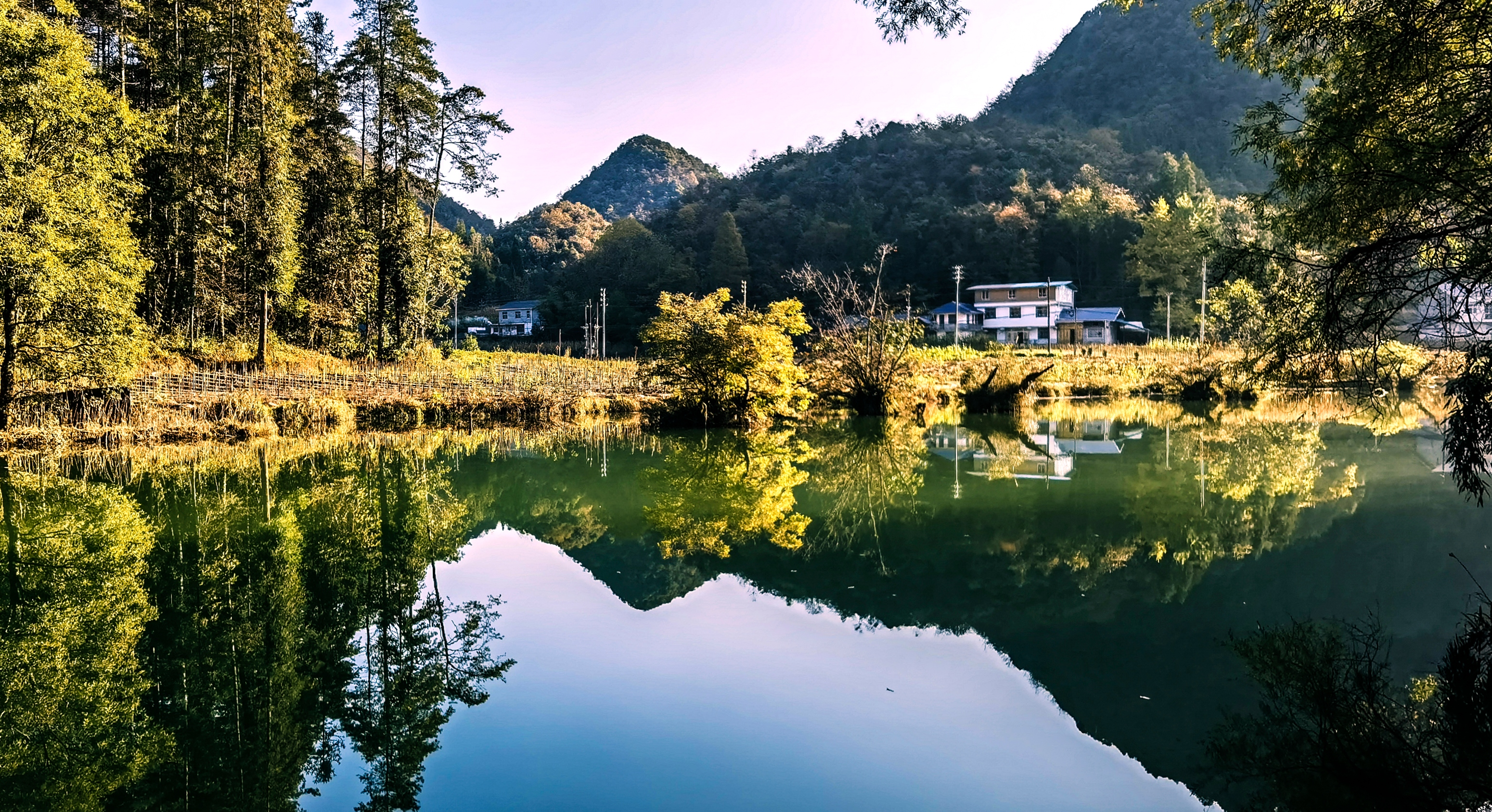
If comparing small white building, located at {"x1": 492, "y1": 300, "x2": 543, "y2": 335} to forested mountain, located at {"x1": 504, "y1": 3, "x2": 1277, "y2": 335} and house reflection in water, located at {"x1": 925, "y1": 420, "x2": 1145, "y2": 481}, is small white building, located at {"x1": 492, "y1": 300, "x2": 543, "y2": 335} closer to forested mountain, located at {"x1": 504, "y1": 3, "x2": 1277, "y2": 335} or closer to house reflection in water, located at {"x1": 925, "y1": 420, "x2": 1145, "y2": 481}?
forested mountain, located at {"x1": 504, "y1": 3, "x2": 1277, "y2": 335}

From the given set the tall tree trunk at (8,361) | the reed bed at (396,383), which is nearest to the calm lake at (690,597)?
the tall tree trunk at (8,361)

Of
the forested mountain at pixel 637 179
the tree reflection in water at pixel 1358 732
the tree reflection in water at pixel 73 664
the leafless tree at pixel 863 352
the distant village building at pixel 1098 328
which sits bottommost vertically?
the tree reflection in water at pixel 73 664

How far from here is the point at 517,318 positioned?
92.3m

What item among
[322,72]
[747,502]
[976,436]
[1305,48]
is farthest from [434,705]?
[322,72]

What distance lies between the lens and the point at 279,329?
104 feet

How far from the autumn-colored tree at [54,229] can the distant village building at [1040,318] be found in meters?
57.0

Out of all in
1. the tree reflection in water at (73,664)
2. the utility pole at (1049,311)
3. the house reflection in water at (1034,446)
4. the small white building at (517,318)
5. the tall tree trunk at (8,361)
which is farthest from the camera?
the small white building at (517,318)

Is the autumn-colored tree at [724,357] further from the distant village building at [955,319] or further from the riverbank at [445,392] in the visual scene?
the distant village building at [955,319]

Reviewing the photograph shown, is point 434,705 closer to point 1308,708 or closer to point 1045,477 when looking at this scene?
point 1308,708

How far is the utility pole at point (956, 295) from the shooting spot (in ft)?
196

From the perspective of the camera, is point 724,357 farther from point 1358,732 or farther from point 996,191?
point 996,191

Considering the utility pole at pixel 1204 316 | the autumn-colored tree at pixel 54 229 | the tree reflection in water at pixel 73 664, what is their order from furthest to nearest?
the utility pole at pixel 1204 316, the autumn-colored tree at pixel 54 229, the tree reflection in water at pixel 73 664

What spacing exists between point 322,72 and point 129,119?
13294 mm

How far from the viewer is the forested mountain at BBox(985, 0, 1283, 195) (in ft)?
366
